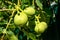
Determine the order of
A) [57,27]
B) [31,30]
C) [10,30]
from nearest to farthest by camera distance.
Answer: [10,30] < [31,30] < [57,27]

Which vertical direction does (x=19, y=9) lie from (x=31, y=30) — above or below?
above

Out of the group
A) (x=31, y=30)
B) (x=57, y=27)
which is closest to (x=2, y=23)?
(x=31, y=30)

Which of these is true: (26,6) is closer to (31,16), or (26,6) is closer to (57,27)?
(31,16)

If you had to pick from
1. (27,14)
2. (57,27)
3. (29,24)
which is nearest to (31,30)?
(29,24)

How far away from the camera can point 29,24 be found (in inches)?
42.6

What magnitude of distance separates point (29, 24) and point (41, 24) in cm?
6

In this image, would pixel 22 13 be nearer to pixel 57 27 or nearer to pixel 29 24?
pixel 29 24

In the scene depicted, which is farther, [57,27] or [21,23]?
[57,27]

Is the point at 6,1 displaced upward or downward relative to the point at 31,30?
upward

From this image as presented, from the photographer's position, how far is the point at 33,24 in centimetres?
108

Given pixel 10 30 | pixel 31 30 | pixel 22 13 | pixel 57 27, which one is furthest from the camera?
pixel 57 27

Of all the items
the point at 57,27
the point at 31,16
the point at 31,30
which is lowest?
the point at 57,27

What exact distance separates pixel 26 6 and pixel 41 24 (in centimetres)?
11

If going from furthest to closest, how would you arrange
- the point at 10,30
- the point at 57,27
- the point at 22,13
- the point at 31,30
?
the point at 57,27
the point at 31,30
the point at 10,30
the point at 22,13
